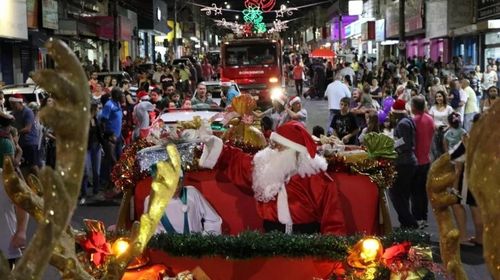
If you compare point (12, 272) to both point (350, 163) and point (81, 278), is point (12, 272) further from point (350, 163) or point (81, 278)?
point (350, 163)

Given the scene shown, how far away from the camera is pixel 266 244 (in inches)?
200

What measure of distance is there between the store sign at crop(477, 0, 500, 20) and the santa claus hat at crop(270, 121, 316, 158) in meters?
22.9

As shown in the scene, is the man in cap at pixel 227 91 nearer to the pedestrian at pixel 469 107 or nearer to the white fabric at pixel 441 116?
the pedestrian at pixel 469 107

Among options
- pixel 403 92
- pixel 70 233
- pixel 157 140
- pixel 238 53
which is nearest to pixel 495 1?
pixel 238 53

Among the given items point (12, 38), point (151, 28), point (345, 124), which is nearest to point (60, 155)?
point (345, 124)

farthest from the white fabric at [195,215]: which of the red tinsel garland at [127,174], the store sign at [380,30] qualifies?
the store sign at [380,30]

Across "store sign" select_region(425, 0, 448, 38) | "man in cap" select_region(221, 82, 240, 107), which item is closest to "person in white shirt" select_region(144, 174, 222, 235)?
"man in cap" select_region(221, 82, 240, 107)

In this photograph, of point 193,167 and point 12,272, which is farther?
point 193,167

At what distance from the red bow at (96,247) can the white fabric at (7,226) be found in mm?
1237

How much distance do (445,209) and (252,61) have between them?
26957 millimetres

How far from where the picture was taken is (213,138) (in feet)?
19.1

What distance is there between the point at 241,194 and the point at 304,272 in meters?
1.08

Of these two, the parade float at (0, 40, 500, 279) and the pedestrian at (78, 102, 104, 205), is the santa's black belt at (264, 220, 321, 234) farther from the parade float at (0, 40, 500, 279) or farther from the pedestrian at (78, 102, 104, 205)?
the pedestrian at (78, 102, 104, 205)

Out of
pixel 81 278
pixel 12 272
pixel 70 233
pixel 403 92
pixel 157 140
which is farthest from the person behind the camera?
pixel 403 92
